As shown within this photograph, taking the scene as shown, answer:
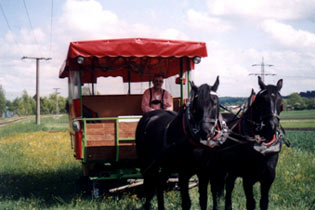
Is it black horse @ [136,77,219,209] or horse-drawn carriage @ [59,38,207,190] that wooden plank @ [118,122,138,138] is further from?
black horse @ [136,77,219,209]

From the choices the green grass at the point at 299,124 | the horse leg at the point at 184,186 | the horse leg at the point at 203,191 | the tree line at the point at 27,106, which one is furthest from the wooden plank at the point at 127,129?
the tree line at the point at 27,106

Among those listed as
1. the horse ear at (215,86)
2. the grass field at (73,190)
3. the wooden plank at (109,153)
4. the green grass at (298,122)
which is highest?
the horse ear at (215,86)

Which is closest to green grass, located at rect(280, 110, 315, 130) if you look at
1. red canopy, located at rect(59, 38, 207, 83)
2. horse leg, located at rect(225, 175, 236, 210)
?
red canopy, located at rect(59, 38, 207, 83)

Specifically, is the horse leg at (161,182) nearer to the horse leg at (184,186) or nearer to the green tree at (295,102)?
the horse leg at (184,186)

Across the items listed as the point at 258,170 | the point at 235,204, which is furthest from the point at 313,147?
the point at 258,170

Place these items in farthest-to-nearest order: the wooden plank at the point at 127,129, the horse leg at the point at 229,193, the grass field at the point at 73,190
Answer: the wooden plank at the point at 127,129
the grass field at the point at 73,190
the horse leg at the point at 229,193

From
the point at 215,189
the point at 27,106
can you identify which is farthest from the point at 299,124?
the point at 27,106

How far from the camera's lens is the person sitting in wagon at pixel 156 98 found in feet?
23.5

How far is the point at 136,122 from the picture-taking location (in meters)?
6.86

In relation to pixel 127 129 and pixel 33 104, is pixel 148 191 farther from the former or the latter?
pixel 33 104

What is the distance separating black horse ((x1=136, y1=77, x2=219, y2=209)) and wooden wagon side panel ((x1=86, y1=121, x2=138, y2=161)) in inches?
14.2

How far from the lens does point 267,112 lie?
480cm

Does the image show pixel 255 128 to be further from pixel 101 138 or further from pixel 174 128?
pixel 101 138

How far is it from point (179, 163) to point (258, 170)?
1.03 m
